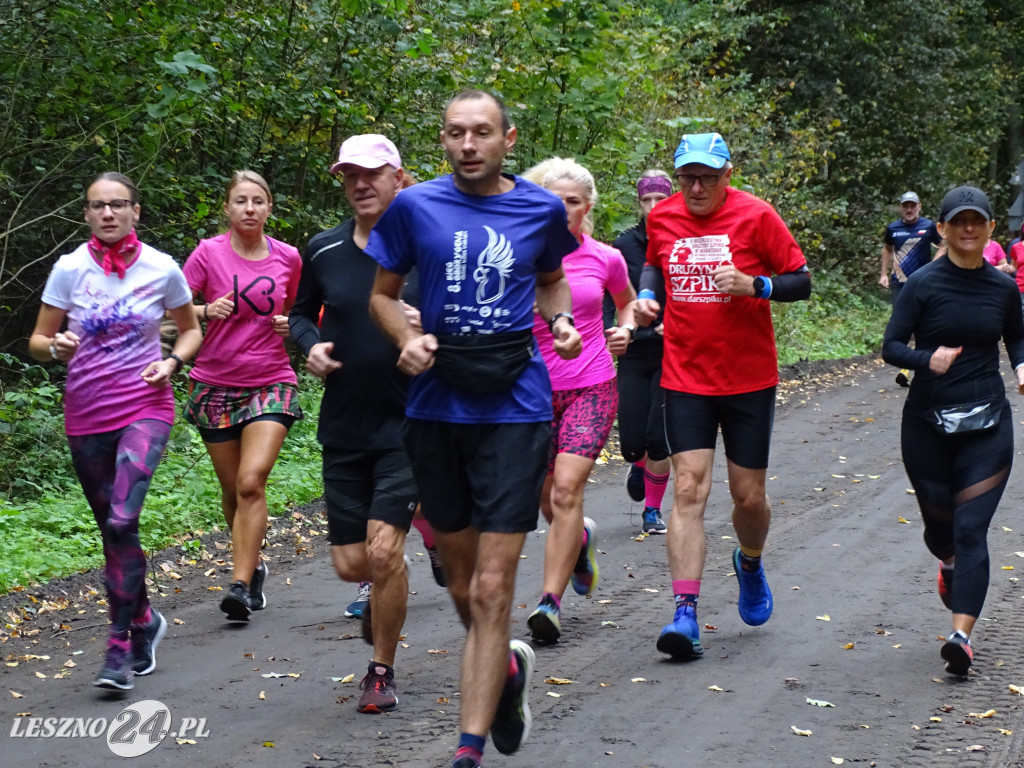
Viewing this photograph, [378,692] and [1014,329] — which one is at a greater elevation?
[1014,329]

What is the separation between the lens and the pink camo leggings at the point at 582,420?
6.66m

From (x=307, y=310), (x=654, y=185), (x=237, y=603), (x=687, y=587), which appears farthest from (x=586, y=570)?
(x=654, y=185)

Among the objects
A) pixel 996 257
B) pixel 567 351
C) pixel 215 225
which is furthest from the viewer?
pixel 996 257

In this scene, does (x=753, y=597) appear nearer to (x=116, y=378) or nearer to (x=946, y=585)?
(x=946, y=585)

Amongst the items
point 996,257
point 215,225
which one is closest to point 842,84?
point 996,257

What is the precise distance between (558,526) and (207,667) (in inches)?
71.3

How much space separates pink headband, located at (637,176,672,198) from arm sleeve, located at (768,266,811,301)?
2378 millimetres

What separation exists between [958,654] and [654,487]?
3.63 meters

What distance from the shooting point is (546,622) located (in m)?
6.20

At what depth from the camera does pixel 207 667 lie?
6117mm

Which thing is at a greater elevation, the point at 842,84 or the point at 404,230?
the point at 842,84

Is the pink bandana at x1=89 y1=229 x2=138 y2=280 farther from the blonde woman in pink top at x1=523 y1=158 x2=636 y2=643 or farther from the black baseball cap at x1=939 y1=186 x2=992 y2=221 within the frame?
the black baseball cap at x1=939 y1=186 x2=992 y2=221

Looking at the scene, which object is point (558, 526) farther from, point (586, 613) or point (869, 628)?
point (869, 628)

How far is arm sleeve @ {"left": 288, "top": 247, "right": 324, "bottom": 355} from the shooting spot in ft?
19.2
